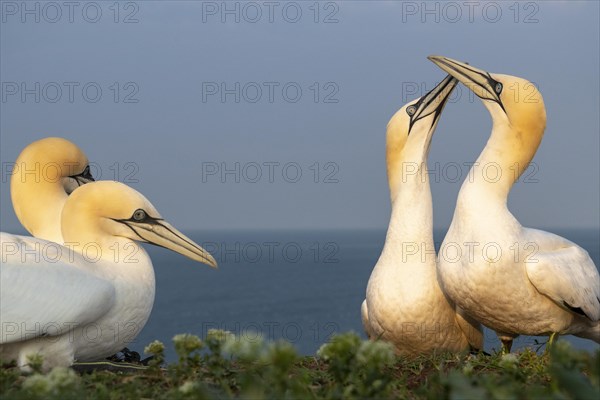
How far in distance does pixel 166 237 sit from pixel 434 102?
2.23 metres

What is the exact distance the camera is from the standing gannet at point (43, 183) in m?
7.59

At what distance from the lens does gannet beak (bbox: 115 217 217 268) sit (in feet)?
19.5

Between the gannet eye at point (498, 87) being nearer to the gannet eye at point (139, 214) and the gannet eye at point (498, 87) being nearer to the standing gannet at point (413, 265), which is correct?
the standing gannet at point (413, 265)

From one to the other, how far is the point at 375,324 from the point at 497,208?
1215 millimetres

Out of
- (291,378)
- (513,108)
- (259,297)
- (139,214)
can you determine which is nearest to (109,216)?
(139,214)

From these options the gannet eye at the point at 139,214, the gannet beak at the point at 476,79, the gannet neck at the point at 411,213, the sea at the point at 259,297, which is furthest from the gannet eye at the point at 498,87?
the sea at the point at 259,297

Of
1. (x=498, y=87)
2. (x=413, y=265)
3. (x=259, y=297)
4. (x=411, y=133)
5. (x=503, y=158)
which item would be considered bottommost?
(x=259, y=297)

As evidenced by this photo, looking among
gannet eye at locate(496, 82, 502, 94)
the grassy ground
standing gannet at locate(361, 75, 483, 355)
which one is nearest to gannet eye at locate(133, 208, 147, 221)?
the grassy ground

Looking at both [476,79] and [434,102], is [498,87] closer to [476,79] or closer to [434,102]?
[476,79]

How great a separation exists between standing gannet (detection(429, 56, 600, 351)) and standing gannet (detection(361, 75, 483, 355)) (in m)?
0.23

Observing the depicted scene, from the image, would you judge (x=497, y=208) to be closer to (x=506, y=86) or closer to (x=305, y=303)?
(x=506, y=86)

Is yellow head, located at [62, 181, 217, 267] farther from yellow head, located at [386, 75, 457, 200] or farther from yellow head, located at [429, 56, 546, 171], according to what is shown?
yellow head, located at [429, 56, 546, 171]

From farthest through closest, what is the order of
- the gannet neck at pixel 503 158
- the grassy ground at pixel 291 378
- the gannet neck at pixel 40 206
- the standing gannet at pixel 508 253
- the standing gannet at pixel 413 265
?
the gannet neck at pixel 40 206 → the gannet neck at pixel 503 158 → the standing gannet at pixel 413 265 → the standing gannet at pixel 508 253 → the grassy ground at pixel 291 378

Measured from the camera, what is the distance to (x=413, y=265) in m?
6.25
